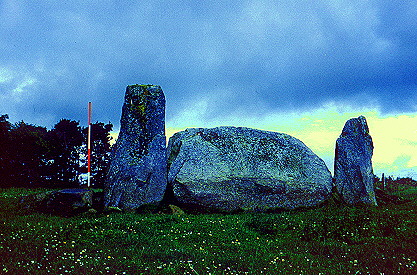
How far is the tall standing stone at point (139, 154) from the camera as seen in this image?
1747 cm

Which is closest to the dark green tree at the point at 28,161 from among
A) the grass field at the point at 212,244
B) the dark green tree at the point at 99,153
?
the dark green tree at the point at 99,153

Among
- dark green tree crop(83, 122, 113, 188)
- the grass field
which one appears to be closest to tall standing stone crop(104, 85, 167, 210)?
the grass field

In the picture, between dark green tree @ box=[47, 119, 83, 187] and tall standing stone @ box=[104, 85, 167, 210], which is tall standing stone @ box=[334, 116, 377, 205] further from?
dark green tree @ box=[47, 119, 83, 187]

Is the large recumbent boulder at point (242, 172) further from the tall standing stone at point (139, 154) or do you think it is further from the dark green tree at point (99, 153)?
the dark green tree at point (99, 153)

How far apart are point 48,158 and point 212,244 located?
1934 cm

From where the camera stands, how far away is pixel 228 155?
61.0ft

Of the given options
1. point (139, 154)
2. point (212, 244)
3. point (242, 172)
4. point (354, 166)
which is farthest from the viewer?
point (354, 166)

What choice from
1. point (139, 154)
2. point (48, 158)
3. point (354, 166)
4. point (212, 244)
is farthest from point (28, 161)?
point (354, 166)

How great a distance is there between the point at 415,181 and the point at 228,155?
79.1 ft

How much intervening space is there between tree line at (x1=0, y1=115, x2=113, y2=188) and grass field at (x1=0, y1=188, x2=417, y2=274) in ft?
36.1

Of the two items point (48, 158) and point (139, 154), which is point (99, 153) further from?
point (139, 154)

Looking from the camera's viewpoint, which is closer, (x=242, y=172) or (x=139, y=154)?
(x=139, y=154)

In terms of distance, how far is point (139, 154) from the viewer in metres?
17.8

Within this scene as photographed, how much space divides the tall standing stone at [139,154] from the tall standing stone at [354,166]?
842cm
